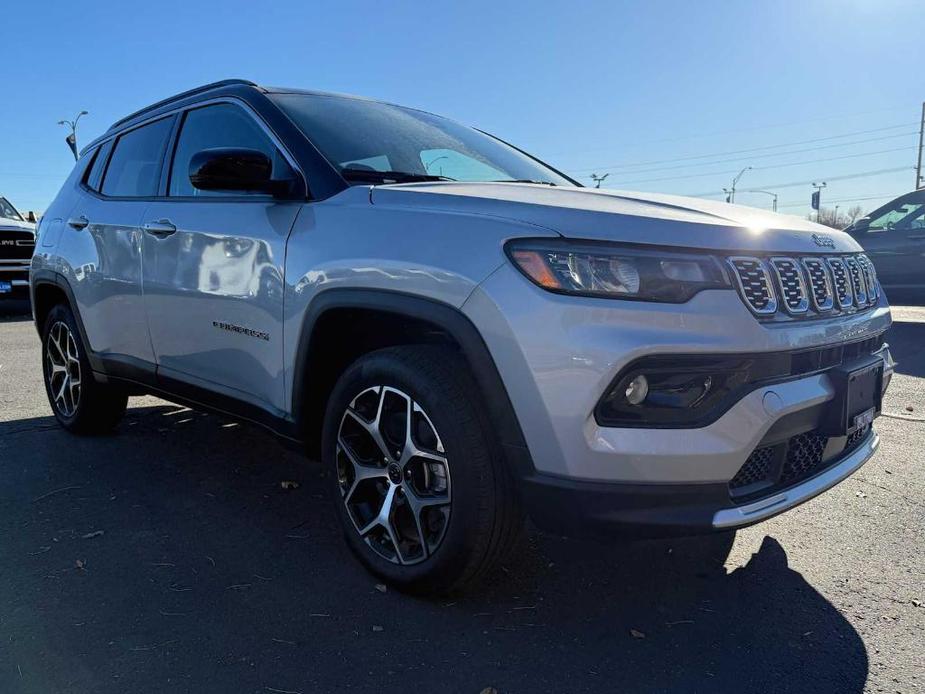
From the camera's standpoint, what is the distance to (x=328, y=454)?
2713 millimetres

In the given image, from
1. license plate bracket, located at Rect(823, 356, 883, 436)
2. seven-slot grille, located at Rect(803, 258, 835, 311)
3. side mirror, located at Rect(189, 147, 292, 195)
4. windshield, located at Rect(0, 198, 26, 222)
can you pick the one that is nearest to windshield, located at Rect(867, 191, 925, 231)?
license plate bracket, located at Rect(823, 356, 883, 436)

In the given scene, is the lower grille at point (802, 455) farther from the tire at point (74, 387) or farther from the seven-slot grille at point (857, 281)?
the tire at point (74, 387)

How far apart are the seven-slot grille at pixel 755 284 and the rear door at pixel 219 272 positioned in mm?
1597

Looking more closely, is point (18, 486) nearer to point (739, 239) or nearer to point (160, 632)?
point (160, 632)

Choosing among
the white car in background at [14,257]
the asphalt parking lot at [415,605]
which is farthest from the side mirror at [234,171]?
the white car in background at [14,257]

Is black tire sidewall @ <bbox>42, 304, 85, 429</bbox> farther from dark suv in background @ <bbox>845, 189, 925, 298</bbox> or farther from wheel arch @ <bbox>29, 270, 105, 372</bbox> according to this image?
dark suv in background @ <bbox>845, 189, 925, 298</bbox>

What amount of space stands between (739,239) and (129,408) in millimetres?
4626

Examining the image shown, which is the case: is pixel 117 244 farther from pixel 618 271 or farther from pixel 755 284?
pixel 755 284

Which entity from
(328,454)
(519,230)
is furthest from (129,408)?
(519,230)

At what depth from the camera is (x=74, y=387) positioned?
14.7 ft

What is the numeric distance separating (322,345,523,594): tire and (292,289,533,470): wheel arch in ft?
0.32

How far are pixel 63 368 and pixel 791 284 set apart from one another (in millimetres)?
4223

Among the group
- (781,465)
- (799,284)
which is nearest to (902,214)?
(799,284)

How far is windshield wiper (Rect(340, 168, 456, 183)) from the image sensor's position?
111 inches
